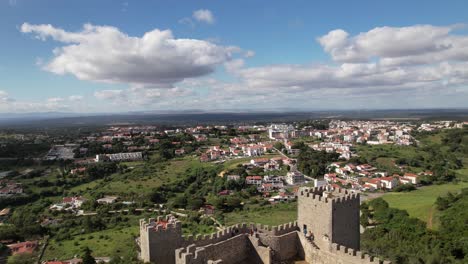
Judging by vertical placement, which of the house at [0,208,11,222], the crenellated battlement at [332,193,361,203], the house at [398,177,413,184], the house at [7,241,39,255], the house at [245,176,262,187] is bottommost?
the house at [0,208,11,222]

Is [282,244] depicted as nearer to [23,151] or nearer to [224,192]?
[224,192]

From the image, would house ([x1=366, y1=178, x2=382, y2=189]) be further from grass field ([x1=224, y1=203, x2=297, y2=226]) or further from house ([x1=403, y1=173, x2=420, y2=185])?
grass field ([x1=224, y1=203, x2=297, y2=226])

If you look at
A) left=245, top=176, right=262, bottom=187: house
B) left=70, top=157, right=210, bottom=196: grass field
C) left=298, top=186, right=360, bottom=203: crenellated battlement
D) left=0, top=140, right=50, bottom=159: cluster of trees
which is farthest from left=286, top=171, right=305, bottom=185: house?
left=0, top=140, right=50, bottom=159: cluster of trees

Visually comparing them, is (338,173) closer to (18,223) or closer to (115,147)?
(18,223)

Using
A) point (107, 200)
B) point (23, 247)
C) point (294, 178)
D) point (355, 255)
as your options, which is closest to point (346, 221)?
point (355, 255)

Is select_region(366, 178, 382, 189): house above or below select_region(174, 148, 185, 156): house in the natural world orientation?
below

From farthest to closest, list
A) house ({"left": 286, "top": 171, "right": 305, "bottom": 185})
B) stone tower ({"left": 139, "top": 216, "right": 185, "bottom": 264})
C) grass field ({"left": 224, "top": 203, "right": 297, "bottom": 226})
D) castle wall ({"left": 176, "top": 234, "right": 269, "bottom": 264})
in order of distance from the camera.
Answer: house ({"left": 286, "top": 171, "right": 305, "bottom": 185}), grass field ({"left": 224, "top": 203, "right": 297, "bottom": 226}), stone tower ({"left": 139, "top": 216, "right": 185, "bottom": 264}), castle wall ({"left": 176, "top": 234, "right": 269, "bottom": 264})

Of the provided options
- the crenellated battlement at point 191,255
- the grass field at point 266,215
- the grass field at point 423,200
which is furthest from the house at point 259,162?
the crenellated battlement at point 191,255
